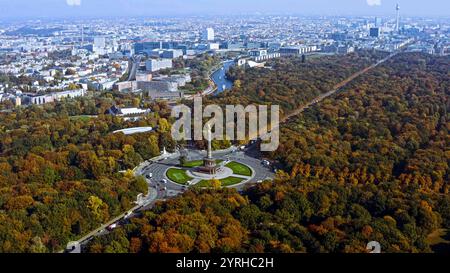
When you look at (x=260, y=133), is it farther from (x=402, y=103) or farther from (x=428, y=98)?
(x=428, y=98)

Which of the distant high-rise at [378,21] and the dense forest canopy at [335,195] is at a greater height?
the distant high-rise at [378,21]

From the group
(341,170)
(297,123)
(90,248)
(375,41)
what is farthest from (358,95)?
(375,41)

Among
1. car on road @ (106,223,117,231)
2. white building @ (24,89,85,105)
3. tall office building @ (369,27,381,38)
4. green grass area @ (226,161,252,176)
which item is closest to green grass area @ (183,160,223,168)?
green grass area @ (226,161,252,176)

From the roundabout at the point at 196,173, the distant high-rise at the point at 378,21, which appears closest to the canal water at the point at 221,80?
the roundabout at the point at 196,173

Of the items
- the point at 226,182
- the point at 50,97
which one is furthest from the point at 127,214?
the point at 50,97

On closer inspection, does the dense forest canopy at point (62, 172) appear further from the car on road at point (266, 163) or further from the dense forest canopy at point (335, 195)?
the car on road at point (266, 163)
